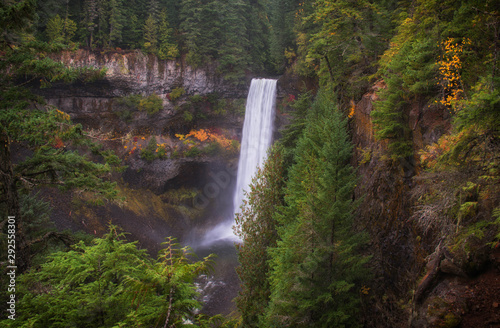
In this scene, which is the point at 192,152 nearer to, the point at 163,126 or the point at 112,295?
A: the point at 163,126

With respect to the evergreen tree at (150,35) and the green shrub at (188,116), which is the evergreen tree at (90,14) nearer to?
the evergreen tree at (150,35)

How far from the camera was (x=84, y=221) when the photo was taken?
2083 centimetres

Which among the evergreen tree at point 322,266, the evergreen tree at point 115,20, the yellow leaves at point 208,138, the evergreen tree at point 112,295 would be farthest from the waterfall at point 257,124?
the evergreen tree at point 112,295

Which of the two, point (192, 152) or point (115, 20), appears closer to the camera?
point (115, 20)

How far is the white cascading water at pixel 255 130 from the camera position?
85.7 feet

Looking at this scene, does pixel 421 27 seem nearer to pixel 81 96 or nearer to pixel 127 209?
pixel 127 209

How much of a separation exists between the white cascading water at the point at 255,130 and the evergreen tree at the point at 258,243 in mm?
11551

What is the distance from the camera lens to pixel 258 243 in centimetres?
1279

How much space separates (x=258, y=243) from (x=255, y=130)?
15.4 meters

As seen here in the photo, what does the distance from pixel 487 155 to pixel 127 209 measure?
81.2 ft

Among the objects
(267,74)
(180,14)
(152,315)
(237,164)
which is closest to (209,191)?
(237,164)

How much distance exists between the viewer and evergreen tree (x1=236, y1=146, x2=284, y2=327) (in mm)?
11883

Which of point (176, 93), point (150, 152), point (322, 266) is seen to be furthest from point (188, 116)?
point (322, 266)

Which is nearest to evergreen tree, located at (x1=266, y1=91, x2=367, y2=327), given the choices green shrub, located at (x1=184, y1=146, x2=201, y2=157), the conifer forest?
the conifer forest
